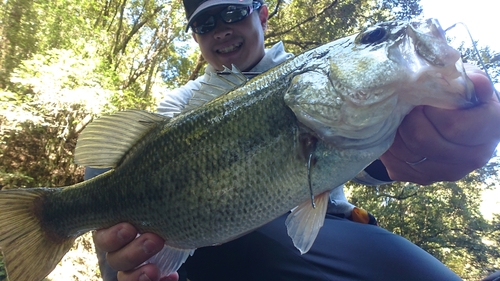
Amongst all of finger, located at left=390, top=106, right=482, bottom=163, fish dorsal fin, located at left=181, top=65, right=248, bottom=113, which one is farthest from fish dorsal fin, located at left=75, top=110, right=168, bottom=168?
finger, located at left=390, top=106, right=482, bottom=163

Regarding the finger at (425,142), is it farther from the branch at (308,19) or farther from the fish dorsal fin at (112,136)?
the branch at (308,19)

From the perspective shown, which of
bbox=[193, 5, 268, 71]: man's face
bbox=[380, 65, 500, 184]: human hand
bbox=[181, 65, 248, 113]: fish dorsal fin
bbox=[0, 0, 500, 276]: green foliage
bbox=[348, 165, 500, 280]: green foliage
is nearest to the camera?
bbox=[380, 65, 500, 184]: human hand

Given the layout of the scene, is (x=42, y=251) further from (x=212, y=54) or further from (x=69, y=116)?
(x=69, y=116)

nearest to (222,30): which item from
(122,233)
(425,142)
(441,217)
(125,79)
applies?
(122,233)

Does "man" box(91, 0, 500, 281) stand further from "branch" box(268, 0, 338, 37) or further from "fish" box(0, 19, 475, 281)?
"branch" box(268, 0, 338, 37)

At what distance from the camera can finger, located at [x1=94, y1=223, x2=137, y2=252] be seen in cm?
150

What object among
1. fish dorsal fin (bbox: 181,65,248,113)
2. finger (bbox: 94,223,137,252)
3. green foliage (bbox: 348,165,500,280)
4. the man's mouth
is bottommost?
green foliage (bbox: 348,165,500,280)

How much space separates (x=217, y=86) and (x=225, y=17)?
5.35ft

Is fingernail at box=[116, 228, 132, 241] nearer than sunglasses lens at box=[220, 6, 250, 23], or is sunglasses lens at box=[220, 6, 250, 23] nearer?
fingernail at box=[116, 228, 132, 241]

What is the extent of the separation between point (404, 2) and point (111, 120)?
9529 mm

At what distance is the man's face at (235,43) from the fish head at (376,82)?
1894 millimetres

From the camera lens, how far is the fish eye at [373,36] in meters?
1.22

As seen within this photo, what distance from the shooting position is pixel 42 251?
160 cm

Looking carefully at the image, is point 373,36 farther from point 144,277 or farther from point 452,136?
point 144,277
